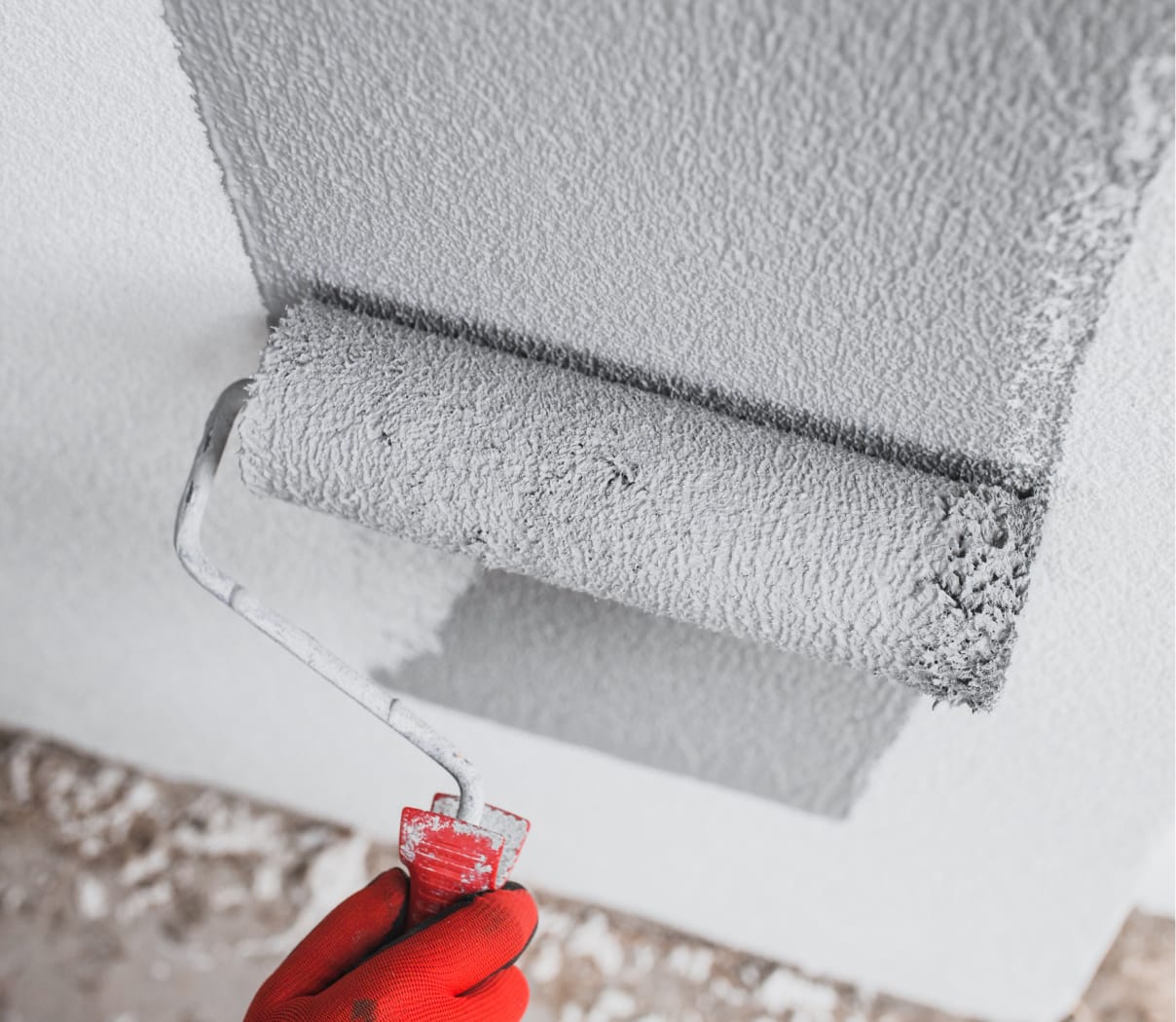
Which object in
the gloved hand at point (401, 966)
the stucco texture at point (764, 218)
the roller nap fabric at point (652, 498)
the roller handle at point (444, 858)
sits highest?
the stucco texture at point (764, 218)

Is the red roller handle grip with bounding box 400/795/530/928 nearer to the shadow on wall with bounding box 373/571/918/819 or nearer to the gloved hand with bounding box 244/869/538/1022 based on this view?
the gloved hand with bounding box 244/869/538/1022

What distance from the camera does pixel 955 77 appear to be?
0.44 m

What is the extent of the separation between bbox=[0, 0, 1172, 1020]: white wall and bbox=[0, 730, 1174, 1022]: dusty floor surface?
0.13 ft

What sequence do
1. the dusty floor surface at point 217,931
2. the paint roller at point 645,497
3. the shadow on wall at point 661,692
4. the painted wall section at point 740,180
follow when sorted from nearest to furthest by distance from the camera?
the painted wall section at point 740,180 → the paint roller at point 645,497 → the shadow on wall at point 661,692 → the dusty floor surface at point 217,931

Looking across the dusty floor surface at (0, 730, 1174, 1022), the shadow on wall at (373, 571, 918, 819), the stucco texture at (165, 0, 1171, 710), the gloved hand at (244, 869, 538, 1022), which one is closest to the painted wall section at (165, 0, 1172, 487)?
the stucco texture at (165, 0, 1171, 710)

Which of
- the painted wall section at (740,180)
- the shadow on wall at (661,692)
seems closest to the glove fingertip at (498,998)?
the shadow on wall at (661,692)

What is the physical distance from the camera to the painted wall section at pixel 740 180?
17.3 inches

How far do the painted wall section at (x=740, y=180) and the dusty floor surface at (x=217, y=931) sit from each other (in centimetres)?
78

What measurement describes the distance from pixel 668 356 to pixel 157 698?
78 cm

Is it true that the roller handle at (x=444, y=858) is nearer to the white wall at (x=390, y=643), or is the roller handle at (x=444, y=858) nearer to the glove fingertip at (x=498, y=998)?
the glove fingertip at (x=498, y=998)

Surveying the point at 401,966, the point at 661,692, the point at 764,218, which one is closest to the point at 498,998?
the point at 401,966

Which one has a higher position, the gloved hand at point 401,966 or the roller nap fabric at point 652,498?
the roller nap fabric at point 652,498

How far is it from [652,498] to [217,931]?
2.82ft

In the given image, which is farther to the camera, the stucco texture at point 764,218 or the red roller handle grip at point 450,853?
the red roller handle grip at point 450,853
